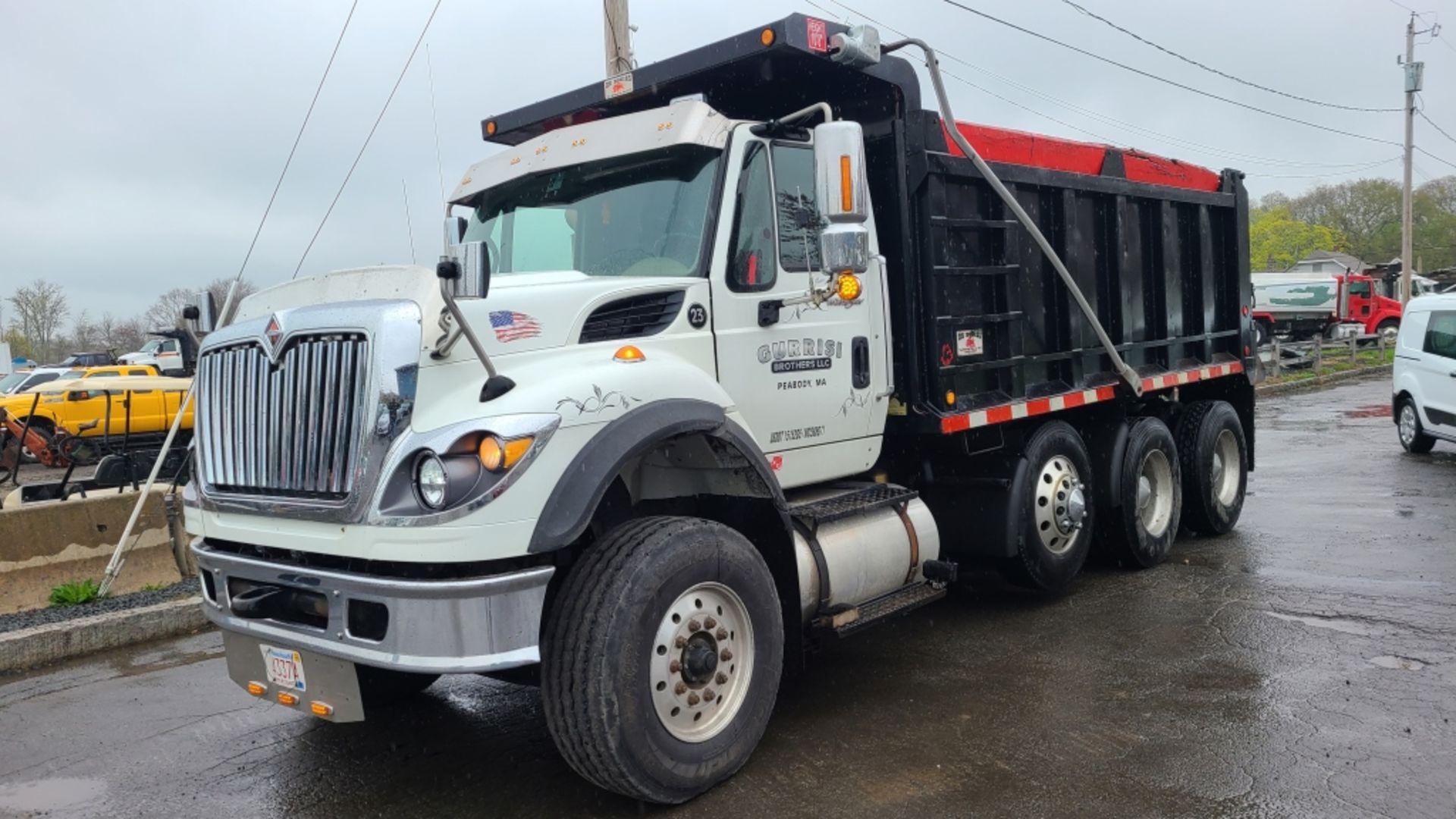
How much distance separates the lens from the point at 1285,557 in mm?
7934

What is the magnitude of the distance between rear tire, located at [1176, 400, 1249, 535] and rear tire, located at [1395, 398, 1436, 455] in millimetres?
5635

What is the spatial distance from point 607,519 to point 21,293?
288ft

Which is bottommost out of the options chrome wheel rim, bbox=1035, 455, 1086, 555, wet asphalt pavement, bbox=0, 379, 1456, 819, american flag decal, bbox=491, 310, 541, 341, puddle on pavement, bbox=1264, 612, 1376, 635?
puddle on pavement, bbox=1264, 612, 1376, 635

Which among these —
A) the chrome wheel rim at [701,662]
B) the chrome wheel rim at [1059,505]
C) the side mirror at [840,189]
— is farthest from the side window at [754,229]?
the chrome wheel rim at [1059,505]

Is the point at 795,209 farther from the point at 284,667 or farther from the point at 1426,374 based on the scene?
the point at 1426,374

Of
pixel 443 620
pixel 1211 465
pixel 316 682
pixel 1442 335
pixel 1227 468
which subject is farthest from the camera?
pixel 1442 335

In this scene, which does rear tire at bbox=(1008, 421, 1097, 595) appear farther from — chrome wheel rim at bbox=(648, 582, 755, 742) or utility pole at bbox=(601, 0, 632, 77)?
utility pole at bbox=(601, 0, 632, 77)

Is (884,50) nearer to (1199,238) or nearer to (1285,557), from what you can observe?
(1199,238)

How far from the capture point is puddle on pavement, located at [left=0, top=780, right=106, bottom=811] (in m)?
4.41

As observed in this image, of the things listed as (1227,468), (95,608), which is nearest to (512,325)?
→ (95,608)

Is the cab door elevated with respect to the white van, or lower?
elevated

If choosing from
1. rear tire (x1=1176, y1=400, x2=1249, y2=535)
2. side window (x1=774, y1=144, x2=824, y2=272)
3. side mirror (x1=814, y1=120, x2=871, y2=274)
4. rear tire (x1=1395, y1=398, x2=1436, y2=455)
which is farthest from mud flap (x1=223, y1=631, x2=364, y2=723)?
rear tire (x1=1395, y1=398, x2=1436, y2=455)

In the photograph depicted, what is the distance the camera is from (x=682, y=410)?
413 centimetres

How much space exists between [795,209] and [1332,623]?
387 cm
